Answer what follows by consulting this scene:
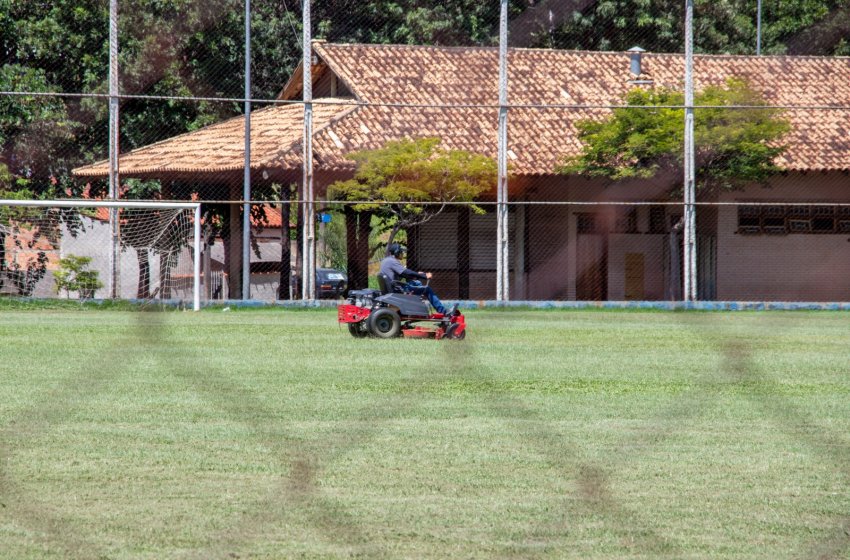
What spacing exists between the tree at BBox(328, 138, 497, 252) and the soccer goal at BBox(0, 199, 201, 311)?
288 centimetres

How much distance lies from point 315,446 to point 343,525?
1.89m

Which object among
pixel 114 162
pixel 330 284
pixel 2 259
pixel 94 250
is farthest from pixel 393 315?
pixel 330 284

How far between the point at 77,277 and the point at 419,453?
48.4 ft

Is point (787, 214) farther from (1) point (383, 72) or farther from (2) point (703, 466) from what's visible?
(2) point (703, 466)

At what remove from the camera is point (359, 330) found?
49.3 ft

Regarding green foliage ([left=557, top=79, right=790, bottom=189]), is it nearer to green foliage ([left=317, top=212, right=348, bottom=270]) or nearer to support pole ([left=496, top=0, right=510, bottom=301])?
support pole ([left=496, top=0, right=510, bottom=301])

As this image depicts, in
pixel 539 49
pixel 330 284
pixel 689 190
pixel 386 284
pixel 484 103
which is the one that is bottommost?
pixel 330 284

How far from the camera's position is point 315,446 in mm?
6992

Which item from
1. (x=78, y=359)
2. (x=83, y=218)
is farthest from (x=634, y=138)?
(x=78, y=359)

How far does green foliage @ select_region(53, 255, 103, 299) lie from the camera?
20.5 meters

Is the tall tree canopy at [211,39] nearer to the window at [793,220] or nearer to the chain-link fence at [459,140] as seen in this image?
the chain-link fence at [459,140]

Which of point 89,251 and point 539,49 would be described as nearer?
point 89,251

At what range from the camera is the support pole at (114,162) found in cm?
1969

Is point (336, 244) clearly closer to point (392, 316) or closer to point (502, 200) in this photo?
point (502, 200)
